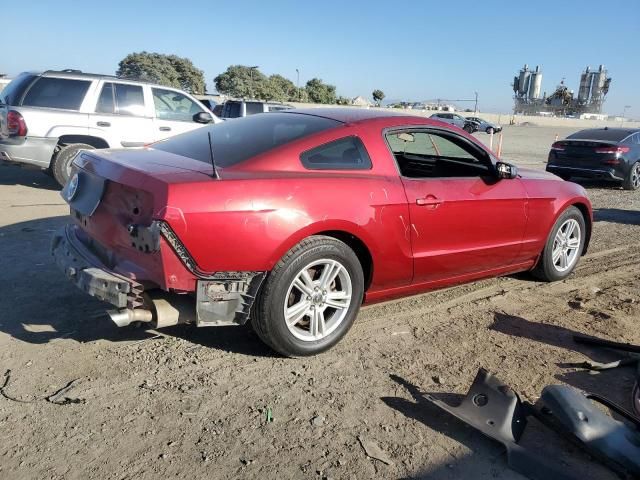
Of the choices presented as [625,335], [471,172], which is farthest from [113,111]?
[625,335]

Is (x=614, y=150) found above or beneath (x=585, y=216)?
above

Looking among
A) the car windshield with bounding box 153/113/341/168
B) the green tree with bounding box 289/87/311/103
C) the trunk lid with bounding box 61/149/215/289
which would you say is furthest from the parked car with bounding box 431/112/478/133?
the trunk lid with bounding box 61/149/215/289

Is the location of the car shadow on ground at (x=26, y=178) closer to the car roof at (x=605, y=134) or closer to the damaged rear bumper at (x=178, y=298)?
the damaged rear bumper at (x=178, y=298)

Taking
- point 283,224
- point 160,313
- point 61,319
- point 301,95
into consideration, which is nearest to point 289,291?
point 283,224

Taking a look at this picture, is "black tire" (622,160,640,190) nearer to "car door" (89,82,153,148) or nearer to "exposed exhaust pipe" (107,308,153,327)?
"car door" (89,82,153,148)

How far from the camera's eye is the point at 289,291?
329 centimetres

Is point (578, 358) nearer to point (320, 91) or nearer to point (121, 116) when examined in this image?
point (121, 116)

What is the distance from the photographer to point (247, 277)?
10.4 feet

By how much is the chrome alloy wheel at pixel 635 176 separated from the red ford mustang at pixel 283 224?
9.54m

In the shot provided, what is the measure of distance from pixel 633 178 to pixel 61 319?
12685 mm

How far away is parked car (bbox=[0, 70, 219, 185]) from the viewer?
→ 8000mm

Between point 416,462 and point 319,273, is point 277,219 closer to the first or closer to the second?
point 319,273

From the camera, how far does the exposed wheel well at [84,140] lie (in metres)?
8.36

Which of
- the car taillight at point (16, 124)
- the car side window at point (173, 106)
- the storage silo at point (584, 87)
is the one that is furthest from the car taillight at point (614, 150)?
the storage silo at point (584, 87)
